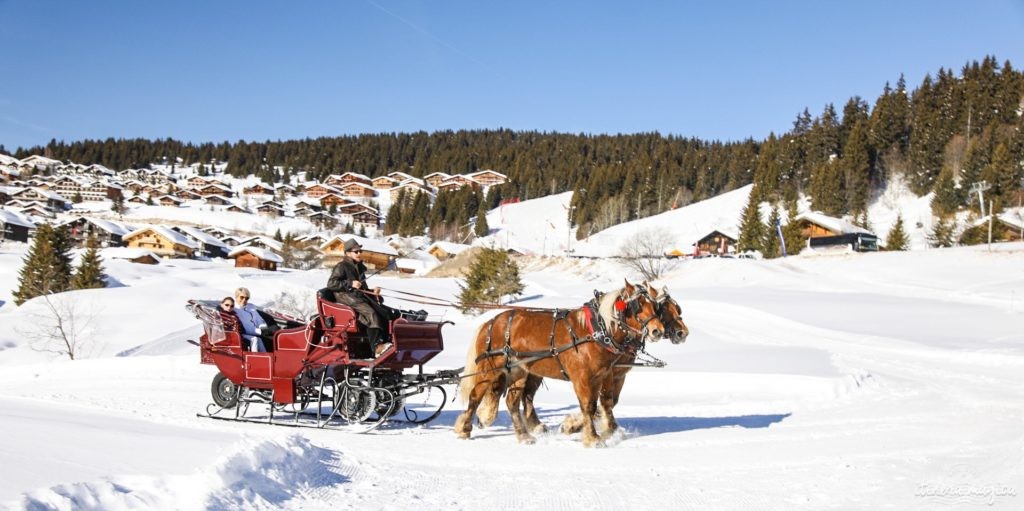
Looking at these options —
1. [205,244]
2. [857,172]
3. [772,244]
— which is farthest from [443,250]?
[857,172]

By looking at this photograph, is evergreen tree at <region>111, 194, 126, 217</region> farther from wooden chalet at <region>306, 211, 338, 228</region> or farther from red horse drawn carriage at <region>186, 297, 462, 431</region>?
red horse drawn carriage at <region>186, 297, 462, 431</region>

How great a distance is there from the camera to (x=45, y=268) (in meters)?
37.7

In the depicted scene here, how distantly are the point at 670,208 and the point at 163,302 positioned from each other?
7481cm

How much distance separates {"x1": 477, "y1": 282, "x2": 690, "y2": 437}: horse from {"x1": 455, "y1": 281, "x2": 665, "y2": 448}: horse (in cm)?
3

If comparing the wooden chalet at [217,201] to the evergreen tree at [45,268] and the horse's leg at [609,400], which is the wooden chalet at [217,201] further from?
the horse's leg at [609,400]

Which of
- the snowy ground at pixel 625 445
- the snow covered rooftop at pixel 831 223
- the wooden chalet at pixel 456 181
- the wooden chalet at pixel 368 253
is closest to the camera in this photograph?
the snowy ground at pixel 625 445

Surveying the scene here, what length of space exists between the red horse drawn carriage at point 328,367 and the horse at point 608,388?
30.0 inches

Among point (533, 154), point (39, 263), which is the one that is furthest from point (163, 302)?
point (533, 154)

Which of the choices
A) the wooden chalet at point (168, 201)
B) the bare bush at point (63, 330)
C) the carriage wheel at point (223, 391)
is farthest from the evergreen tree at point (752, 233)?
the wooden chalet at point (168, 201)

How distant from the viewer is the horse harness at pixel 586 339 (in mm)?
8039

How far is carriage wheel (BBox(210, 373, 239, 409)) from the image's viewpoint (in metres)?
9.74

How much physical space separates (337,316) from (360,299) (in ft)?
1.15

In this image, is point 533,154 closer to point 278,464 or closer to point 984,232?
point 984,232

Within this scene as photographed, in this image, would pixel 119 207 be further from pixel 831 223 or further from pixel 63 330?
pixel 831 223
